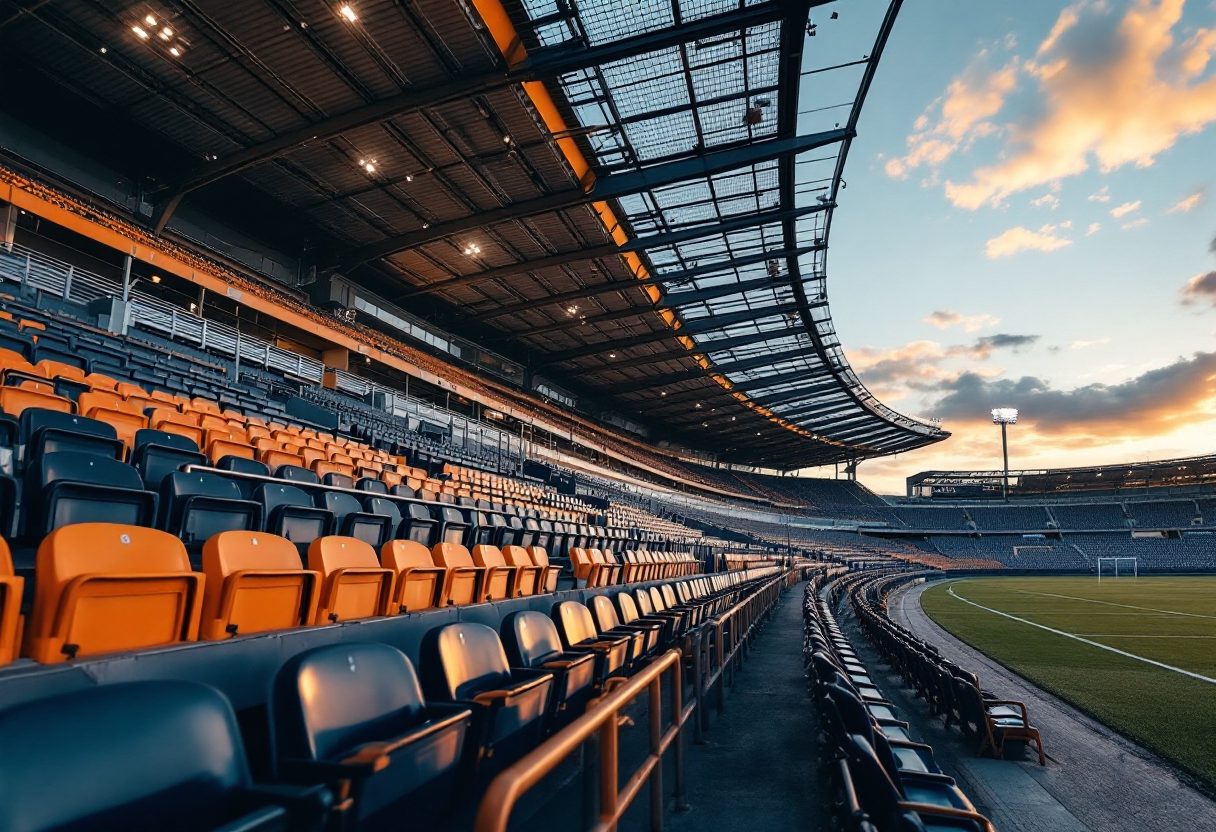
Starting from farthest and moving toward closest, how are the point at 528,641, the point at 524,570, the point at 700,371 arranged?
1. the point at 700,371
2. the point at 524,570
3. the point at 528,641

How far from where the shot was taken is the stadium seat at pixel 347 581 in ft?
11.3

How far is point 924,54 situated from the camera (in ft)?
47.3

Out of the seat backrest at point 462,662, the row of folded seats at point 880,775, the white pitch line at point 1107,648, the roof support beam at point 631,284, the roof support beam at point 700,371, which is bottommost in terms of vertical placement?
the white pitch line at point 1107,648

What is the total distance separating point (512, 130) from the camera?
15.4 metres

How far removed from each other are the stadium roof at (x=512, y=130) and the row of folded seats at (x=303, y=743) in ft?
41.2

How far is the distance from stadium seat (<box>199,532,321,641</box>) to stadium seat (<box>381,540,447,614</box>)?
72cm

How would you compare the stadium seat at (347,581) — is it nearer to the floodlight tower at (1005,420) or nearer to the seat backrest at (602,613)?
the seat backrest at (602,613)

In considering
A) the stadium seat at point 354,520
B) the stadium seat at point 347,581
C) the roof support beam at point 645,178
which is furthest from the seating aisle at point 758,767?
the roof support beam at point 645,178

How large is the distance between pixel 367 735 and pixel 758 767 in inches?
121

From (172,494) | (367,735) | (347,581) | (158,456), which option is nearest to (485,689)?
(367,735)

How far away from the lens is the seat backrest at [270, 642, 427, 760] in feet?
5.60

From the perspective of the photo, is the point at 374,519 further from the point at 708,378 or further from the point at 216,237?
the point at 708,378

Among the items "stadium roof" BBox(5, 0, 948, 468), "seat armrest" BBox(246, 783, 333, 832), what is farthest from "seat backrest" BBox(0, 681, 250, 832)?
"stadium roof" BBox(5, 0, 948, 468)

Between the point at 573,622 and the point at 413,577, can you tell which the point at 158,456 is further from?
the point at 573,622
